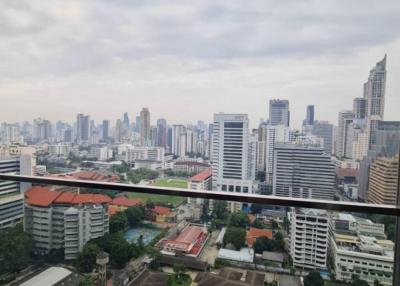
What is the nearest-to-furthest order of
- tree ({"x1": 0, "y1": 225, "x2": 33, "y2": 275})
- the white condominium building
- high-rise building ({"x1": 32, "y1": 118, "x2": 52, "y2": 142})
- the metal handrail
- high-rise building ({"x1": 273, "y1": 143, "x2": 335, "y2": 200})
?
the metal handrail < the white condominium building < high-rise building ({"x1": 273, "y1": 143, "x2": 335, "y2": 200}) < tree ({"x1": 0, "y1": 225, "x2": 33, "y2": 275}) < high-rise building ({"x1": 32, "y1": 118, "x2": 52, "y2": 142})

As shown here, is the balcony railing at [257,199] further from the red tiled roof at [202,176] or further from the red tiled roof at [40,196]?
the red tiled roof at [202,176]

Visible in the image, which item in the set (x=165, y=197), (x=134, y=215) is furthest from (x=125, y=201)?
(x=165, y=197)

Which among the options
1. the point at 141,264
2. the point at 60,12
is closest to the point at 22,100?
the point at 60,12

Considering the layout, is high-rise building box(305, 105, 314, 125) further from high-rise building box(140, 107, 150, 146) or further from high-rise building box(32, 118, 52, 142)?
high-rise building box(32, 118, 52, 142)

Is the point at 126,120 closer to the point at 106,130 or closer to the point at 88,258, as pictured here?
the point at 106,130

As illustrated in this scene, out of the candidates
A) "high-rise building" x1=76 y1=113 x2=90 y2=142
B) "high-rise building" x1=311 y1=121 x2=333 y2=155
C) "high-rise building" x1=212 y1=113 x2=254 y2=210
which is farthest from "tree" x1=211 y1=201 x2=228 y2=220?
"high-rise building" x1=76 y1=113 x2=90 y2=142
